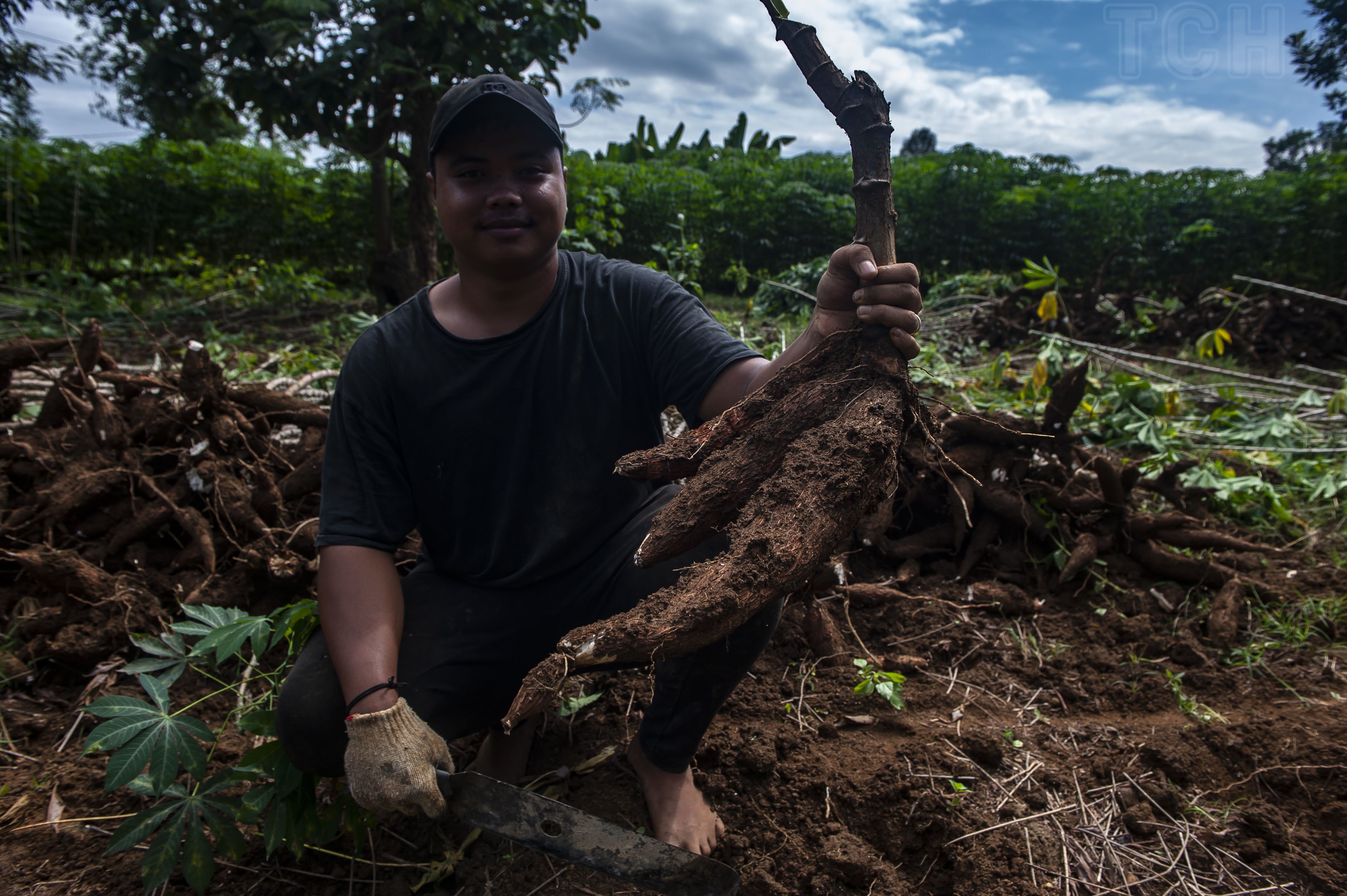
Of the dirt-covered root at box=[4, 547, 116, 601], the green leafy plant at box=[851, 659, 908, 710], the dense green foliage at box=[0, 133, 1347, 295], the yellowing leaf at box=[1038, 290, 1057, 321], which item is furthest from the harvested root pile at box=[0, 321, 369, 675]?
the dense green foliage at box=[0, 133, 1347, 295]

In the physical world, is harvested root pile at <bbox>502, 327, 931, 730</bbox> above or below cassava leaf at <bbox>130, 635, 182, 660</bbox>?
above

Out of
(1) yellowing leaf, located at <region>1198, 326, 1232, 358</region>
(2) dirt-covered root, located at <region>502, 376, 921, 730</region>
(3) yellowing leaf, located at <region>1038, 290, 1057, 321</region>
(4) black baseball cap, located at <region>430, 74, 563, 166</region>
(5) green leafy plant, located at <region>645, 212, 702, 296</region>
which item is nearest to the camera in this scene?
(2) dirt-covered root, located at <region>502, 376, 921, 730</region>

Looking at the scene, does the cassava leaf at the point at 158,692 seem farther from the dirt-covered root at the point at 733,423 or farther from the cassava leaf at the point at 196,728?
the dirt-covered root at the point at 733,423

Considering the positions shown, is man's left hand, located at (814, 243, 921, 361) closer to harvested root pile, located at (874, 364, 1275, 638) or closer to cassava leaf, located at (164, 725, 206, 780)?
harvested root pile, located at (874, 364, 1275, 638)

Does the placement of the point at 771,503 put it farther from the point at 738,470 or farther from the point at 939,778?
the point at 939,778

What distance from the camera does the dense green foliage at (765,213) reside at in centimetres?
754

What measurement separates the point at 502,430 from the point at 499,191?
52 cm

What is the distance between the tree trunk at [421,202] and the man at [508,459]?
3571mm

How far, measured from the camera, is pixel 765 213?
28.0 ft

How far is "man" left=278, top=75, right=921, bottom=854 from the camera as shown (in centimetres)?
145

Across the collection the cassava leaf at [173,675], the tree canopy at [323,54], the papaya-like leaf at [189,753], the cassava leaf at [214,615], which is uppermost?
the tree canopy at [323,54]

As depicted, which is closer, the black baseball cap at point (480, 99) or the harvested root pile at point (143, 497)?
the black baseball cap at point (480, 99)

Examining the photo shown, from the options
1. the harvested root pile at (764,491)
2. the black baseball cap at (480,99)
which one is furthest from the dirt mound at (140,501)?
the harvested root pile at (764,491)

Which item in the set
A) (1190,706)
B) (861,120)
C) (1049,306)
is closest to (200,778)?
(861,120)
